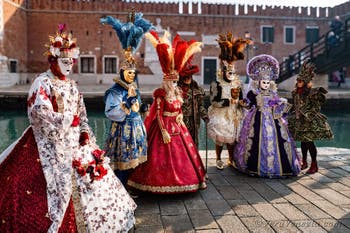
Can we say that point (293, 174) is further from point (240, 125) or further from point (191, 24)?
point (191, 24)

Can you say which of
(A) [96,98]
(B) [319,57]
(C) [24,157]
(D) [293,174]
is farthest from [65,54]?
(B) [319,57]

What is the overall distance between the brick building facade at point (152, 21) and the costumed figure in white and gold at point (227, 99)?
757 inches

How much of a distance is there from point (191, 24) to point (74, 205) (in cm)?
2384

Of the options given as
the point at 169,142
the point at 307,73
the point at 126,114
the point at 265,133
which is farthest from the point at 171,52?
the point at 307,73

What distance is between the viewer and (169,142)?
420 centimetres

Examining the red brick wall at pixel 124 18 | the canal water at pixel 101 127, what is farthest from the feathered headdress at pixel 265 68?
the red brick wall at pixel 124 18

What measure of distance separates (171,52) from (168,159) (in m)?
1.27

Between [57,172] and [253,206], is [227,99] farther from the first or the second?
[57,172]

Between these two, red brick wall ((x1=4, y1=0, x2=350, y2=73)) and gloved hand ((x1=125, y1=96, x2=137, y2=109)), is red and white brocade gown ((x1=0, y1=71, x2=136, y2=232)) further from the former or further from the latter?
red brick wall ((x1=4, y1=0, x2=350, y2=73))

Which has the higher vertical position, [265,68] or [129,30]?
[129,30]

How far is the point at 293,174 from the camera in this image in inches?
199

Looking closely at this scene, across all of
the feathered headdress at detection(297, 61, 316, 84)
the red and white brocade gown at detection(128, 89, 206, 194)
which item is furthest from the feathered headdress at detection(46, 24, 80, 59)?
the feathered headdress at detection(297, 61, 316, 84)

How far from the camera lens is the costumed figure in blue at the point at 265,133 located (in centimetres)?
500

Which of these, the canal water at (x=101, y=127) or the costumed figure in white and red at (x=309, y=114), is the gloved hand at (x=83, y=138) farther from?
the canal water at (x=101, y=127)
